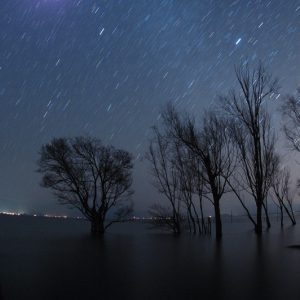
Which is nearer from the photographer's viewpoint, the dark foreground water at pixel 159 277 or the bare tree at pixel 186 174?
the dark foreground water at pixel 159 277

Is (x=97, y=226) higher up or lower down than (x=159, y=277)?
higher up

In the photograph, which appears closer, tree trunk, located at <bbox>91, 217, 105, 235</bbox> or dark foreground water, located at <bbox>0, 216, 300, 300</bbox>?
dark foreground water, located at <bbox>0, 216, 300, 300</bbox>

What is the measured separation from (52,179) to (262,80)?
16.7m

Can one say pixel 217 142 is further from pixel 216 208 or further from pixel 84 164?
pixel 84 164

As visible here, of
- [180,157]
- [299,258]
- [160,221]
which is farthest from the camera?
[160,221]

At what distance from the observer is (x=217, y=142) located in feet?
74.5

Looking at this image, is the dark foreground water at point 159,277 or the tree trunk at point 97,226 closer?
the dark foreground water at point 159,277

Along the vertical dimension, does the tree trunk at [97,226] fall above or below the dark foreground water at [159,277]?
above

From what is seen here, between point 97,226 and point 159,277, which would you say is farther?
point 97,226

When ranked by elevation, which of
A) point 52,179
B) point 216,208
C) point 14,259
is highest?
point 52,179

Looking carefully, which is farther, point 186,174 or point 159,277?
point 186,174

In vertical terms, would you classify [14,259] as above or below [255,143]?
below

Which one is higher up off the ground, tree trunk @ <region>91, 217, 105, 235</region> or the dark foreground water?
tree trunk @ <region>91, 217, 105, 235</region>

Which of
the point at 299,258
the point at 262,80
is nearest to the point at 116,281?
the point at 299,258
